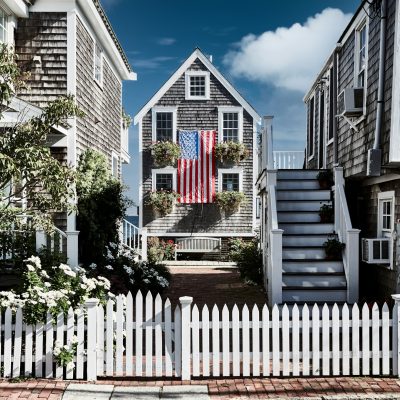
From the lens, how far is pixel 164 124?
878 inches

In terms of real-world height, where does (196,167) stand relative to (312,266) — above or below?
above

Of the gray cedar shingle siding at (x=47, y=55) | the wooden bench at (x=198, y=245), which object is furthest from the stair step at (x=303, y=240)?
the wooden bench at (x=198, y=245)

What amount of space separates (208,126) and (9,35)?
40.4 feet

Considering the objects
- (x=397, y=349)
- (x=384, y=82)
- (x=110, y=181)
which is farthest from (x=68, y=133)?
(x=397, y=349)

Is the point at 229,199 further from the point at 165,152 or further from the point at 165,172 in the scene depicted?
the point at 165,152

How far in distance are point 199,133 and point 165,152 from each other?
1880mm

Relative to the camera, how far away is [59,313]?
5.93 meters

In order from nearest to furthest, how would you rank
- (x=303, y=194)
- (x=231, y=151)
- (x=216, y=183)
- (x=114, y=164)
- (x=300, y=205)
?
(x=300, y=205)
(x=303, y=194)
(x=114, y=164)
(x=231, y=151)
(x=216, y=183)

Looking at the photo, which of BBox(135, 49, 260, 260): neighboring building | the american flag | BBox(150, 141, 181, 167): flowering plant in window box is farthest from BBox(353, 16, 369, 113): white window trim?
BBox(150, 141, 181, 167): flowering plant in window box

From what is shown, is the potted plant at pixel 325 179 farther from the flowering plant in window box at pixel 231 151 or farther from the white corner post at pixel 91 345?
the flowering plant in window box at pixel 231 151

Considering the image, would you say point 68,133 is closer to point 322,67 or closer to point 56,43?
point 56,43

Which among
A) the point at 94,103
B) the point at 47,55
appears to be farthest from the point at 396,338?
the point at 94,103

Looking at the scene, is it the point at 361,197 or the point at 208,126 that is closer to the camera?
the point at 361,197

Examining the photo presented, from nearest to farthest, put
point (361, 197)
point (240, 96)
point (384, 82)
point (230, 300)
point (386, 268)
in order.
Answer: point (384, 82), point (386, 268), point (230, 300), point (361, 197), point (240, 96)
